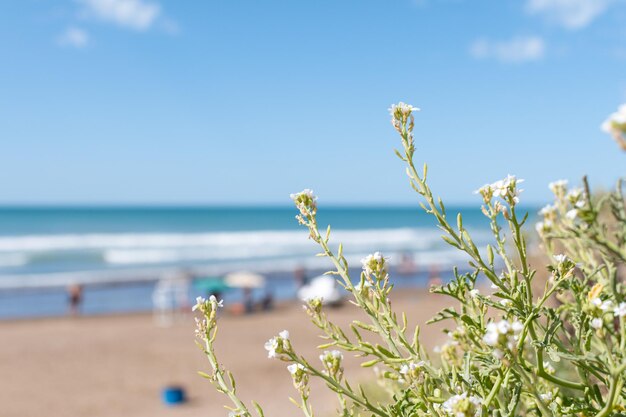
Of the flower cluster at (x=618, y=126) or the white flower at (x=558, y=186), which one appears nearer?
the flower cluster at (x=618, y=126)

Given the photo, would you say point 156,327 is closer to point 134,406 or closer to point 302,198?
point 134,406

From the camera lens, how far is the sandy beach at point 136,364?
12227mm

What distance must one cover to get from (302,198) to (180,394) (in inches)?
449

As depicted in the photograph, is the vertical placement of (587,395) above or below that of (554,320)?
below

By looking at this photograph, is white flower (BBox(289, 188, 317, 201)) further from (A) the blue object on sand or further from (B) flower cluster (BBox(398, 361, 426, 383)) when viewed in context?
(A) the blue object on sand

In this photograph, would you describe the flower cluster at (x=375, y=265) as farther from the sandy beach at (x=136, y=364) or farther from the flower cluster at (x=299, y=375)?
the sandy beach at (x=136, y=364)

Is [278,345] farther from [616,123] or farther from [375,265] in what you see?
[616,123]

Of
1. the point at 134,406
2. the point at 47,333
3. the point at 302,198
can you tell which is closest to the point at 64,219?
the point at 47,333

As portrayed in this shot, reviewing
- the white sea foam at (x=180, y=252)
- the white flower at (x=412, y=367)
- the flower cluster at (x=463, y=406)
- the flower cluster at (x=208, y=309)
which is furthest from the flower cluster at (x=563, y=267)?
the white sea foam at (x=180, y=252)

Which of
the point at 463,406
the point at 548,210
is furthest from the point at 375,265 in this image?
the point at 548,210

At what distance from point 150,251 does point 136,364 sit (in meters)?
34.5

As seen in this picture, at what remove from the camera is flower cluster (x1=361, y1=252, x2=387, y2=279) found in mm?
1922

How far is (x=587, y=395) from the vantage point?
1.70m

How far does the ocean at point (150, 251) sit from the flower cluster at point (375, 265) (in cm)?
1427
